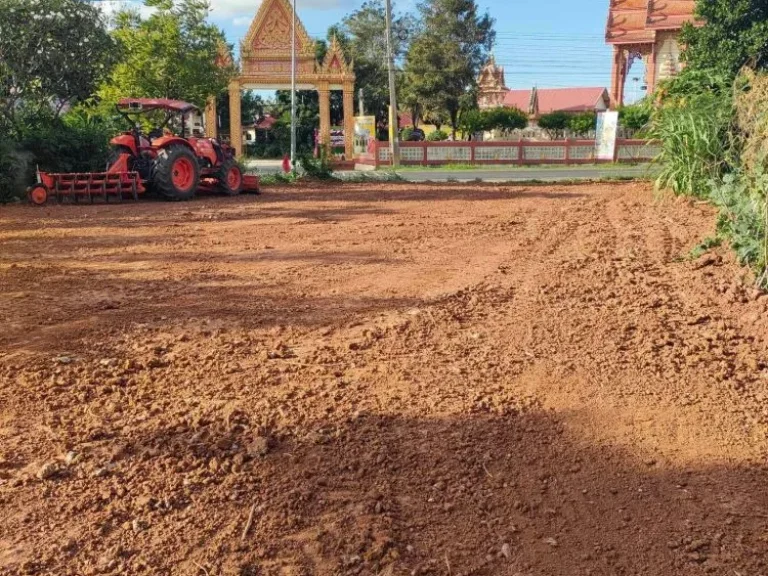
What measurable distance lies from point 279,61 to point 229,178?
70.9 feet

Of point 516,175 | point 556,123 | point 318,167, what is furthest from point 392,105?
point 556,123

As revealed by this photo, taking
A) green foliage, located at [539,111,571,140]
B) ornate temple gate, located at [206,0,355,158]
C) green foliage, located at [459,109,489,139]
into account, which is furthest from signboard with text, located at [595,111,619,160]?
ornate temple gate, located at [206,0,355,158]

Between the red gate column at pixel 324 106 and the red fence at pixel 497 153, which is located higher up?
the red gate column at pixel 324 106

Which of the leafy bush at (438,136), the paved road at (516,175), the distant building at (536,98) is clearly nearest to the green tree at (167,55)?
the paved road at (516,175)

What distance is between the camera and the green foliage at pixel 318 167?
70.2 feet

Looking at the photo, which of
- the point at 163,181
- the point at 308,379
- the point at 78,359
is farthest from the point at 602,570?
the point at 163,181

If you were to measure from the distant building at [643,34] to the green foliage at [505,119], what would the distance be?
5.62 meters

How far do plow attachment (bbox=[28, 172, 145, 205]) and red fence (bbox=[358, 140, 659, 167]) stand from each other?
2096 centimetres

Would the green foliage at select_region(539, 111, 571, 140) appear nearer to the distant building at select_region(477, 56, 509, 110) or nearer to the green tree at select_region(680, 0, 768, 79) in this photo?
the distant building at select_region(477, 56, 509, 110)

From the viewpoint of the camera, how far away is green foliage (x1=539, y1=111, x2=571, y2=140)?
46.6m

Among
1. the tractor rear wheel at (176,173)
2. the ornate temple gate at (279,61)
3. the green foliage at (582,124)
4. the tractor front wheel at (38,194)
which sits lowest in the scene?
the tractor front wheel at (38,194)

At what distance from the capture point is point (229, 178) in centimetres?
1570

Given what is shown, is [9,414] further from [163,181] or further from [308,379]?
[163,181]

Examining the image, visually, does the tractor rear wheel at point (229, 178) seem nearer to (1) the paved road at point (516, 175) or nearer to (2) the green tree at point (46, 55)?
(2) the green tree at point (46, 55)
